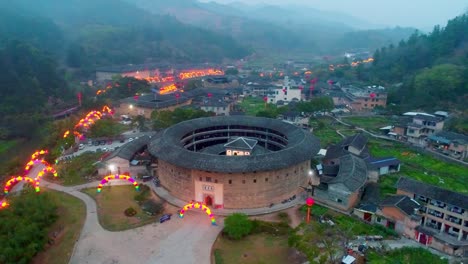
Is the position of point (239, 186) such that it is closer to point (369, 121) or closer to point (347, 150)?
point (347, 150)

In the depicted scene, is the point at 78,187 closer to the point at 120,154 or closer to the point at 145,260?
the point at 120,154

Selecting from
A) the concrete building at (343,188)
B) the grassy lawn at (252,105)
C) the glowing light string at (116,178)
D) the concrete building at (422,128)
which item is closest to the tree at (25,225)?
the glowing light string at (116,178)

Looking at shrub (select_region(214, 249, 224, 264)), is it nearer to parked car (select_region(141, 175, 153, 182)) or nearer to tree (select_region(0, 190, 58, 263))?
tree (select_region(0, 190, 58, 263))

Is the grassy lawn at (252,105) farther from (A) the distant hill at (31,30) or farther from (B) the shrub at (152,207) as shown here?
(A) the distant hill at (31,30)

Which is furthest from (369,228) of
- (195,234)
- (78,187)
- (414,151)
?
(78,187)

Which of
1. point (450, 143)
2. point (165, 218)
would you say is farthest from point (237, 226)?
point (450, 143)

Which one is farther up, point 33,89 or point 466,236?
point 33,89
